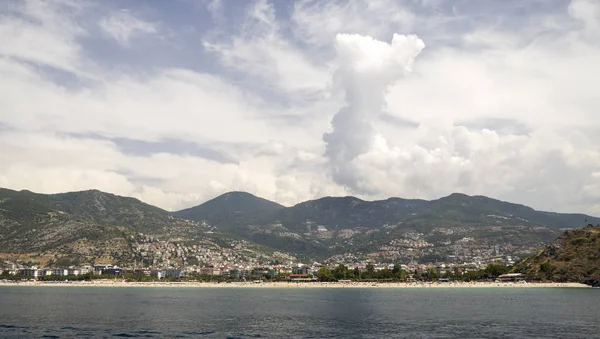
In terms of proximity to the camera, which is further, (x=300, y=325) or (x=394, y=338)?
(x=300, y=325)

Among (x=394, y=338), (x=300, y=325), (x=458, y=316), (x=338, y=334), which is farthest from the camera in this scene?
(x=458, y=316)

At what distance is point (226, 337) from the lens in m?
65.3

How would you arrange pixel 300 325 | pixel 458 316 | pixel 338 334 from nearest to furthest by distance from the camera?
pixel 338 334
pixel 300 325
pixel 458 316

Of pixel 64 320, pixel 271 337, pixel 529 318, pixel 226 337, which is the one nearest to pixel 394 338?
pixel 271 337

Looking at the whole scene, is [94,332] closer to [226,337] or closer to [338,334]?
[226,337]

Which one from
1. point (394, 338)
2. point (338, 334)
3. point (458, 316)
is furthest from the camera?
point (458, 316)

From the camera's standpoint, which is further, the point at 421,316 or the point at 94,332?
the point at 421,316

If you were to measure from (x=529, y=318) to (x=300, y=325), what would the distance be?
42578 millimetres

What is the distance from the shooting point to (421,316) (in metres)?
93.2

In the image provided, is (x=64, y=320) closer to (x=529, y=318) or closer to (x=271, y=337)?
(x=271, y=337)

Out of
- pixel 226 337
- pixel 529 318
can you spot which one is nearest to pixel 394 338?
pixel 226 337

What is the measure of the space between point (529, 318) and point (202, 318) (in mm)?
59414

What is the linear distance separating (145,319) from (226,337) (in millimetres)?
27696

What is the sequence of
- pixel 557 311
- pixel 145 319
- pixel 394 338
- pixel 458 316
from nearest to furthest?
pixel 394 338 < pixel 145 319 < pixel 458 316 < pixel 557 311
